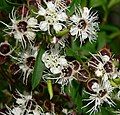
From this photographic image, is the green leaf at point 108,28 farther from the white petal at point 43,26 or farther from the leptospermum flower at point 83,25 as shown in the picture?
the white petal at point 43,26

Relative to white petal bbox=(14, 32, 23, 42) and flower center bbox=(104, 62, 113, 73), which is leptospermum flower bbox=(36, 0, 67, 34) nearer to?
white petal bbox=(14, 32, 23, 42)

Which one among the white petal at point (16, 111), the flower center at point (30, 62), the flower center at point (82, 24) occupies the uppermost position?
the flower center at point (82, 24)

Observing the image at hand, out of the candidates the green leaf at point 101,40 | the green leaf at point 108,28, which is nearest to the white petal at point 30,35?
the green leaf at point 101,40

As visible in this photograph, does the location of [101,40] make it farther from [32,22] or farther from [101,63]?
[32,22]

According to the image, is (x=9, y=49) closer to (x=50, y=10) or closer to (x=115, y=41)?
(x=50, y=10)

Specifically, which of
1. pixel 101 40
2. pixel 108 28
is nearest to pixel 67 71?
pixel 101 40

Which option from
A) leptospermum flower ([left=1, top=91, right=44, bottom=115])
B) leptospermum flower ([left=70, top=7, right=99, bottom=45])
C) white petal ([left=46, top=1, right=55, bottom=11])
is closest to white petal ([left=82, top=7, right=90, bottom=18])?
leptospermum flower ([left=70, top=7, right=99, bottom=45])

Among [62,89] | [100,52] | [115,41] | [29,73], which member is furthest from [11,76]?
[115,41]
